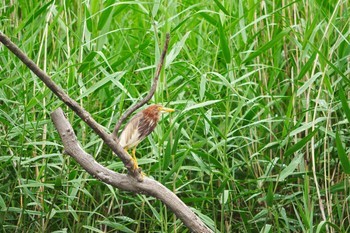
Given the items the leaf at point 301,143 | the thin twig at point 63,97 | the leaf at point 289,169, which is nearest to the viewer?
the thin twig at point 63,97

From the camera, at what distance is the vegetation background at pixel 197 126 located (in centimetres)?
283

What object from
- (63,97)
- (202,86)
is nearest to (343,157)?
(202,86)

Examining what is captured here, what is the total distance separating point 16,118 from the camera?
302 cm

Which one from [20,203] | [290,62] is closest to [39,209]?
[20,203]

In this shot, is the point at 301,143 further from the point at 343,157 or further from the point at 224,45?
the point at 224,45

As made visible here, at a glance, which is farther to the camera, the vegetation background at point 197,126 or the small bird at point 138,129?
the vegetation background at point 197,126

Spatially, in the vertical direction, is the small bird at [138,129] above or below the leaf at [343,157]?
above

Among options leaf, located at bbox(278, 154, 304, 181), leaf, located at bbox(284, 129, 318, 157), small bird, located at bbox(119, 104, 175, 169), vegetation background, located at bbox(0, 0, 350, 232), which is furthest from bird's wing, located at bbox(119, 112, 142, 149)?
leaf, located at bbox(278, 154, 304, 181)

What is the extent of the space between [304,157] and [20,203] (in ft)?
3.57

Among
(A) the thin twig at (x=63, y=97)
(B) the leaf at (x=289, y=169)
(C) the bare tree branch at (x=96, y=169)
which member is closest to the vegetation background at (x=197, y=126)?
(B) the leaf at (x=289, y=169)

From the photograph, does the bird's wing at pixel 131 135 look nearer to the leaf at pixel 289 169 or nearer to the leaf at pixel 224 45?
the leaf at pixel 224 45

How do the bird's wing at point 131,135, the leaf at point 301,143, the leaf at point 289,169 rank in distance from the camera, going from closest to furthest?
1. the bird's wing at point 131,135
2. the leaf at point 301,143
3. the leaf at point 289,169

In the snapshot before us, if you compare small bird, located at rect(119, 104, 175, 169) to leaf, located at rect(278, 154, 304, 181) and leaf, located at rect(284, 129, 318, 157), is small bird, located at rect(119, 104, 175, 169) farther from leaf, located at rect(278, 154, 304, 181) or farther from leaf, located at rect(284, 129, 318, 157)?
leaf, located at rect(278, 154, 304, 181)

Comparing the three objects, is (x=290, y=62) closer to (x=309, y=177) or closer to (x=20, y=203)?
(x=309, y=177)
